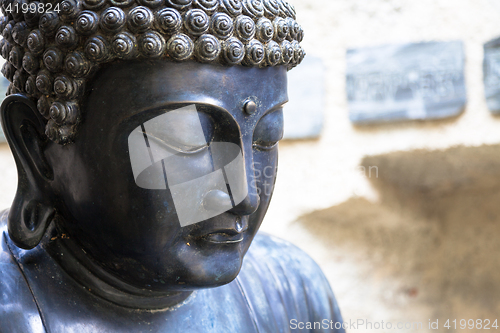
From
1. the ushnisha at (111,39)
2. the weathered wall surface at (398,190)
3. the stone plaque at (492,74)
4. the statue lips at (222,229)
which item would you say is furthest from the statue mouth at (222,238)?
the stone plaque at (492,74)

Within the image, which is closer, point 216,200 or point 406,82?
point 216,200

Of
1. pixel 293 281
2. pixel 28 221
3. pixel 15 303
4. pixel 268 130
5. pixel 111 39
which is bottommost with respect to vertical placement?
pixel 293 281

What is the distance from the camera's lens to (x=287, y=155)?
229cm

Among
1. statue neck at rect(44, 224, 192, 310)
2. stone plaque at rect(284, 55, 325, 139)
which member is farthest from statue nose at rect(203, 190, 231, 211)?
stone plaque at rect(284, 55, 325, 139)

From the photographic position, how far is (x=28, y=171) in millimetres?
841

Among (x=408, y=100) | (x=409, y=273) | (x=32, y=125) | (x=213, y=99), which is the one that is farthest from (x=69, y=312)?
(x=409, y=273)

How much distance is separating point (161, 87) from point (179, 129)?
0.06 m

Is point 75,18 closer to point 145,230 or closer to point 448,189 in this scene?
point 145,230

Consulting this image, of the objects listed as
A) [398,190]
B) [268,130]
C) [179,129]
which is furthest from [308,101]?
[179,129]

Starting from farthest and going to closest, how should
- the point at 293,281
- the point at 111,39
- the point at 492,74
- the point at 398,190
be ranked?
the point at 398,190 → the point at 492,74 → the point at 293,281 → the point at 111,39

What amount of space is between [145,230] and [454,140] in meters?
1.81

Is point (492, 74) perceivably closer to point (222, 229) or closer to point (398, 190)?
point (398, 190)

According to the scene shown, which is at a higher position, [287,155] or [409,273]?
[287,155]

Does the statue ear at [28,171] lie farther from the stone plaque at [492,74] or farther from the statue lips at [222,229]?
the stone plaque at [492,74]
